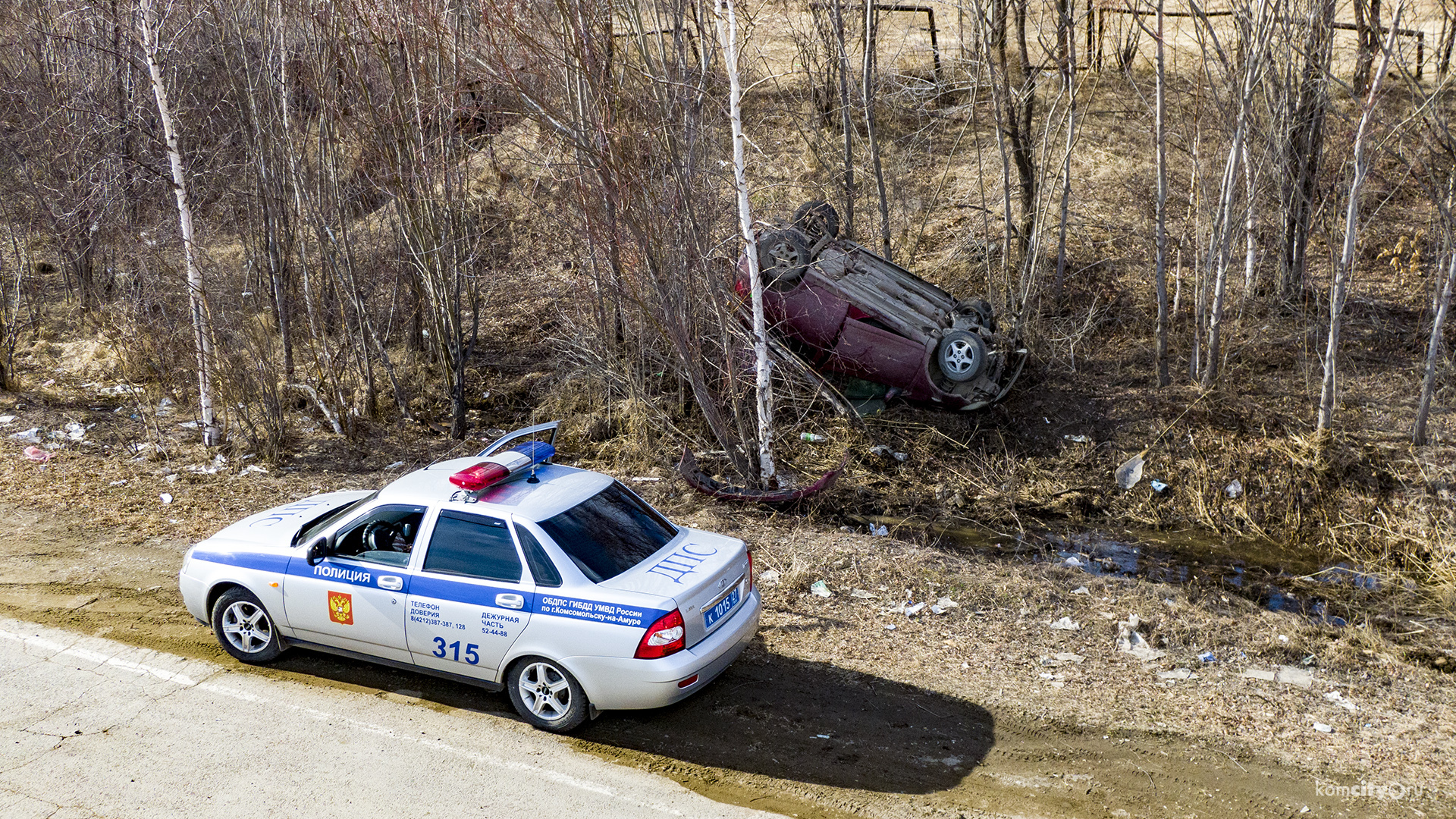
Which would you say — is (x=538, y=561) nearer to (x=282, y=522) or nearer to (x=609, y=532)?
(x=609, y=532)

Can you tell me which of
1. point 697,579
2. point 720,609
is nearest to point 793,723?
point 720,609

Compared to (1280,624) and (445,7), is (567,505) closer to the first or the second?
(1280,624)

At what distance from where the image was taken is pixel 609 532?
20.7 feet

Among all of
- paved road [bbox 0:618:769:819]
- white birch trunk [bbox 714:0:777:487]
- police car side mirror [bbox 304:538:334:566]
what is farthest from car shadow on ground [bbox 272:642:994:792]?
white birch trunk [bbox 714:0:777:487]

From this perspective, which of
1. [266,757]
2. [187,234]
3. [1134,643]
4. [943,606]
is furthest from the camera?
[187,234]

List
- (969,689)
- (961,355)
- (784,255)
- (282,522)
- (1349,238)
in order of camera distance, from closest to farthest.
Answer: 1. (969,689)
2. (282,522)
3. (1349,238)
4. (961,355)
5. (784,255)

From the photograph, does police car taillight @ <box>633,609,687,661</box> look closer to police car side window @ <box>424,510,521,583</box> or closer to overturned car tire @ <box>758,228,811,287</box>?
police car side window @ <box>424,510,521,583</box>

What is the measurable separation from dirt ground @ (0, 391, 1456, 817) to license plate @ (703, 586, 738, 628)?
0.76m

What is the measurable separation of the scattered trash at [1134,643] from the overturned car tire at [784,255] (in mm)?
5676

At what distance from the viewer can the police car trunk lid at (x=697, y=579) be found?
5.81 metres

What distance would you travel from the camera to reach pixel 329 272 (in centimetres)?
1362

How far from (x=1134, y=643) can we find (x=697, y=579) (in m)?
3.58

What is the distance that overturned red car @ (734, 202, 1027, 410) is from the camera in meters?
11.6

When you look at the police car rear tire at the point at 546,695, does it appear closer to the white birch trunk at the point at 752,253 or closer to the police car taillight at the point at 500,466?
the police car taillight at the point at 500,466
